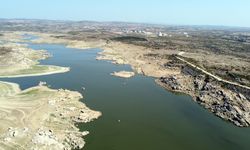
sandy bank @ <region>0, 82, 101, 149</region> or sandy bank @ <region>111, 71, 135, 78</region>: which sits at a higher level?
sandy bank @ <region>0, 82, 101, 149</region>

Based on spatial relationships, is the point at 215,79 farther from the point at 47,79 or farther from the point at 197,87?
the point at 47,79

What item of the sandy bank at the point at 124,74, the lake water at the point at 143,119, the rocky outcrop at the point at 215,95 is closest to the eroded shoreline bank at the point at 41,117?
the lake water at the point at 143,119

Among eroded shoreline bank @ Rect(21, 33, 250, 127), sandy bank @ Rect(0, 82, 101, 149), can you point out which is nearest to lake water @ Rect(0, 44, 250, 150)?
sandy bank @ Rect(0, 82, 101, 149)

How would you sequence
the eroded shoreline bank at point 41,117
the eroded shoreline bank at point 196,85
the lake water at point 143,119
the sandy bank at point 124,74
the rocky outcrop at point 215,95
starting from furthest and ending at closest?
the sandy bank at point 124,74, the eroded shoreline bank at point 196,85, the rocky outcrop at point 215,95, the lake water at point 143,119, the eroded shoreline bank at point 41,117

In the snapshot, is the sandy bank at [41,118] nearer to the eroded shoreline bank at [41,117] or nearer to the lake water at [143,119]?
the eroded shoreline bank at [41,117]

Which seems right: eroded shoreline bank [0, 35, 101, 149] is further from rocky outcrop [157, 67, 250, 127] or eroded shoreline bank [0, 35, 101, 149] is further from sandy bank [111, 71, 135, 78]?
rocky outcrop [157, 67, 250, 127]

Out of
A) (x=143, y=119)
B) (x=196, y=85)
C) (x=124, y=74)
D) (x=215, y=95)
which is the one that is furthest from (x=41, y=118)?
(x=196, y=85)

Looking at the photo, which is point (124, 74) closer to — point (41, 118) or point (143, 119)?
point (143, 119)

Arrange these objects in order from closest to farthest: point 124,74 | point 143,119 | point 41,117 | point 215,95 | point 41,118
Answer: point 41,118 < point 41,117 < point 143,119 < point 215,95 < point 124,74
